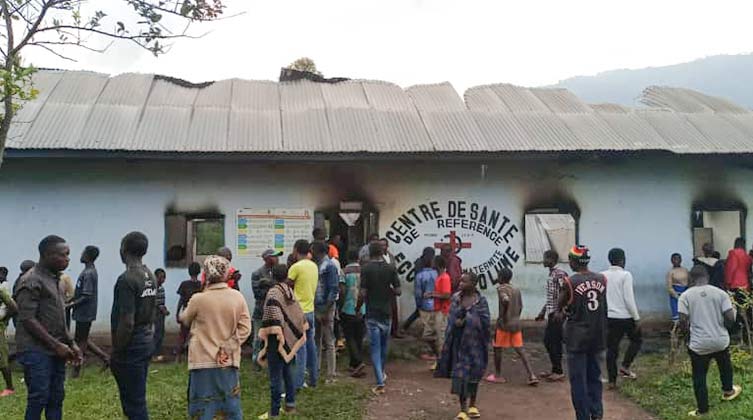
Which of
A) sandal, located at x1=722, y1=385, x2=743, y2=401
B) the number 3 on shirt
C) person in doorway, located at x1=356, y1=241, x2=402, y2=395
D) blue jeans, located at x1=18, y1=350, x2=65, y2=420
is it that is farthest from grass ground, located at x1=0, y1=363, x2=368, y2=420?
sandal, located at x1=722, y1=385, x2=743, y2=401

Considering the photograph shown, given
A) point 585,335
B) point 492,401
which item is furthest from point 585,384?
point 492,401

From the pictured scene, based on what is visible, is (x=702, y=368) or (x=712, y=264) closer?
(x=702, y=368)

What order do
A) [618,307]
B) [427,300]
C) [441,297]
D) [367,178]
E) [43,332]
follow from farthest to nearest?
1. [367,178]
2. [427,300]
3. [441,297]
4. [618,307]
5. [43,332]

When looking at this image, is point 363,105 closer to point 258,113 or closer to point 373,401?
point 258,113

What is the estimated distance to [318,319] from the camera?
791 centimetres

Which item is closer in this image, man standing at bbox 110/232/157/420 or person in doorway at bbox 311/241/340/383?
man standing at bbox 110/232/157/420

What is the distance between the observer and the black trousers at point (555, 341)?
7936mm

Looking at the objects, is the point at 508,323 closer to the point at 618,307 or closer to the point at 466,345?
the point at 618,307

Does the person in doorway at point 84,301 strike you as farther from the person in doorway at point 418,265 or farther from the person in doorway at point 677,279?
the person in doorway at point 677,279

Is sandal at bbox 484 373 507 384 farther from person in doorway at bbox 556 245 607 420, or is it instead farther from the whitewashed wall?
the whitewashed wall

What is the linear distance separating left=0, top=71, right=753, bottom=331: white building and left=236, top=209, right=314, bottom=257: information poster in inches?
0.9

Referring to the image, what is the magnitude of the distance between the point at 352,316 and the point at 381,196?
2647mm

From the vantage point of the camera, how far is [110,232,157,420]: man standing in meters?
4.71

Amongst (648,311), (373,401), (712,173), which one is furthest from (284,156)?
(712,173)
